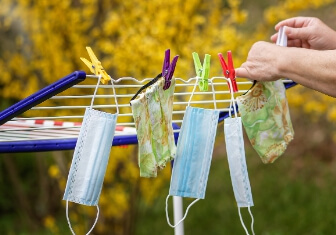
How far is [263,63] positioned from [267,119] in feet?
0.67

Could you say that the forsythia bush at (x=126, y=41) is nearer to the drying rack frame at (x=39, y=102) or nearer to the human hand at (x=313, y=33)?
the human hand at (x=313, y=33)

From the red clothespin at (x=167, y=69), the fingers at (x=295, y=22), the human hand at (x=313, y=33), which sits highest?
Result: the fingers at (x=295, y=22)

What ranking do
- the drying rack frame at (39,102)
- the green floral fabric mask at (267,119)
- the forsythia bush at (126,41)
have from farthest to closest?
the forsythia bush at (126,41), the green floral fabric mask at (267,119), the drying rack frame at (39,102)

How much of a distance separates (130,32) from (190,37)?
13.4 inches

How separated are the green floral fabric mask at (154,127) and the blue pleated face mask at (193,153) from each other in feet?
0.12

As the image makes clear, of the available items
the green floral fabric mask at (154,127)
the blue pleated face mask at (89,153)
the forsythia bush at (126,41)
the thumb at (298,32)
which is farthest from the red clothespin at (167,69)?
the forsythia bush at (126,41)

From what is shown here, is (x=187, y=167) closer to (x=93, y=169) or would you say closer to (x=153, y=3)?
(x=93, y=169)

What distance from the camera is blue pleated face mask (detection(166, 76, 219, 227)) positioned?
1675mm

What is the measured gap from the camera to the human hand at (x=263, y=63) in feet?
5.46

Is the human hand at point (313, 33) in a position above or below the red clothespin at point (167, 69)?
above

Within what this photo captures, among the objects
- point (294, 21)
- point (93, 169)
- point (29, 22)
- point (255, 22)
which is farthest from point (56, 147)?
point (255, 22)

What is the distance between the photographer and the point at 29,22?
3777mm

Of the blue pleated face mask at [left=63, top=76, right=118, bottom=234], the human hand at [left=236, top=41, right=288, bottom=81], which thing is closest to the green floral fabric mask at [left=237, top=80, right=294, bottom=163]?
the human hand at [left=236, top=41, right=288, bottom=81]

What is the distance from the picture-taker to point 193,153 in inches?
66.3
